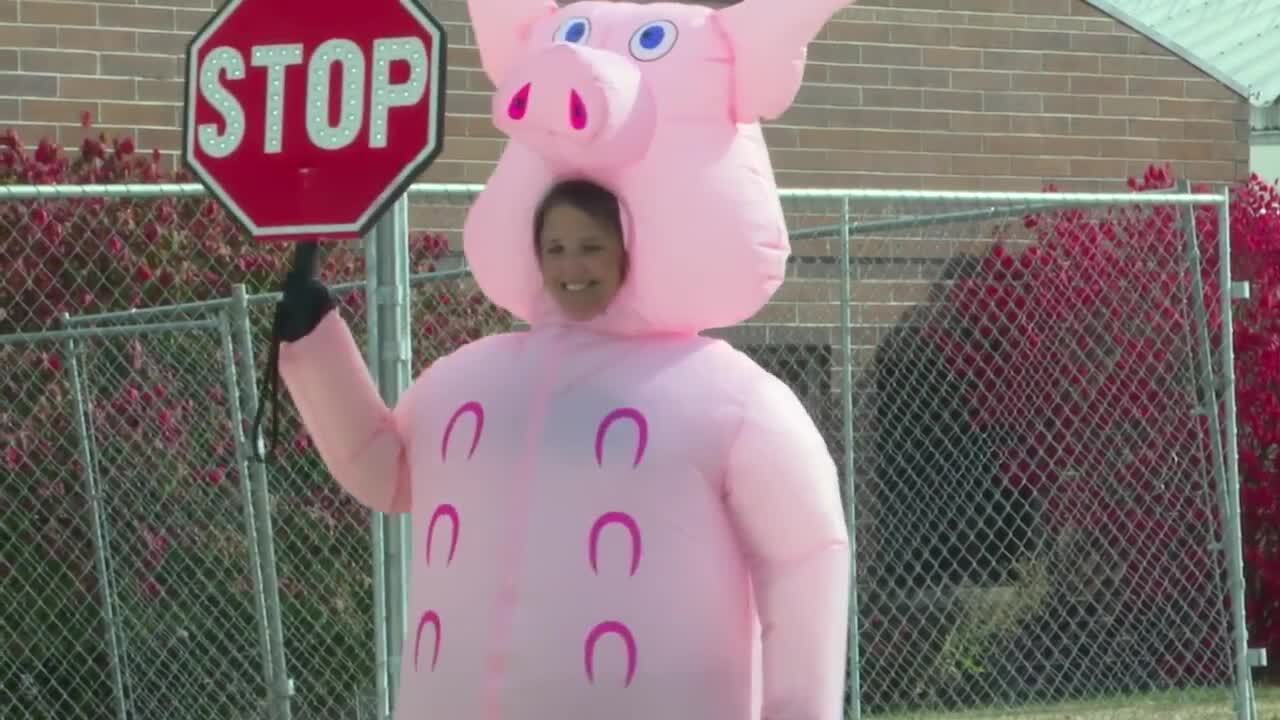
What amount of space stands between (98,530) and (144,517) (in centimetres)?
41

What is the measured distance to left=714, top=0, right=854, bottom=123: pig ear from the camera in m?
4.03

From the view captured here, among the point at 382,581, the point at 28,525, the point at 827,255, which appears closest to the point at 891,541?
the point at 827,255

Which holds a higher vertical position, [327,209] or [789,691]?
[327,209]

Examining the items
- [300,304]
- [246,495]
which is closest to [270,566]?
[246,495]

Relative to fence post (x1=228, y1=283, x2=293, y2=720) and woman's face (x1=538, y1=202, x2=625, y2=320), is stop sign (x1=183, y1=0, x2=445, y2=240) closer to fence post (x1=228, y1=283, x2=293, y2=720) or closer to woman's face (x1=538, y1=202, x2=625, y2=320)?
woman's face (x1=538, y1=202, x2=625, y2=320)

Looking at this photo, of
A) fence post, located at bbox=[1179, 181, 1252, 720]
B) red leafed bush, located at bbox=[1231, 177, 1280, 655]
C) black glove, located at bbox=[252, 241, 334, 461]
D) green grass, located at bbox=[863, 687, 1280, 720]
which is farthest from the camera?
red leafed bush, located at bbox=[1231, 177, 1280, 655]

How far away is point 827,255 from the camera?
10.6 meters

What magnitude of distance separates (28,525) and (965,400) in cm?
396

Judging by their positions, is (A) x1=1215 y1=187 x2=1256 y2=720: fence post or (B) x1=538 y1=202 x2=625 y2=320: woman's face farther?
(A) x1=1215 y1=187 x2=1256 y2=720: fence post

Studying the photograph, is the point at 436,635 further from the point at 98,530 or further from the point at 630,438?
the point at 98,530

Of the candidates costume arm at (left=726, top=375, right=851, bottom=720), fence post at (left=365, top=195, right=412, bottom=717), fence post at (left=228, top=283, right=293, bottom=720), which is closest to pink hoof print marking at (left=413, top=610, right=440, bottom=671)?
costume arm at (left=726, top=375, right=851, bottom=720)

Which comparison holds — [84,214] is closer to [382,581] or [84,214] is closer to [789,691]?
[382,581]

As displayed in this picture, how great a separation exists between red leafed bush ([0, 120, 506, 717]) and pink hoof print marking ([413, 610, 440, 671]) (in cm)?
346

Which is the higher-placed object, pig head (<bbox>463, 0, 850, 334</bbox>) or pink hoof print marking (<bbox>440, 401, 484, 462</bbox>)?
pig head (<bbox>463, 0, 850, 334</bbox>)
